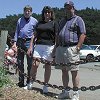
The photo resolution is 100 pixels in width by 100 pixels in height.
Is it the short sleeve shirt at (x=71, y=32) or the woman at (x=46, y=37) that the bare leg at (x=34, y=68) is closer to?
the woman at (x=46, y=37)

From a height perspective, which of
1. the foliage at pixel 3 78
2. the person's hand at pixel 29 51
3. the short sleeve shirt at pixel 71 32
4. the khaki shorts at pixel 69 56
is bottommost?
the foliage at pixel 3 78

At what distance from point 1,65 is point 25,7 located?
224 cm

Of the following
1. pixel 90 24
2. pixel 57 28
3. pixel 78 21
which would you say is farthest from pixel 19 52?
pixel 90 24

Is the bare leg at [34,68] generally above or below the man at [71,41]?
below

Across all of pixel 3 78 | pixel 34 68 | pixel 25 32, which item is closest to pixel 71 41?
pixel 34 68

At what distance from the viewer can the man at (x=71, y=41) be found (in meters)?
7.90

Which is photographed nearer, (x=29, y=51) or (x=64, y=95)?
(x=64, y=95)

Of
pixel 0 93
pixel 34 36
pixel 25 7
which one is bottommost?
pixel 0 93

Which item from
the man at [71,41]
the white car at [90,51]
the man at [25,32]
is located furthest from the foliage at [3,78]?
the white car at [90,51]

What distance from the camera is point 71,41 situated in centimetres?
796

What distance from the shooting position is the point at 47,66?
28.9 feet

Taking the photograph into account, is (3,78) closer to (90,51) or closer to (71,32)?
(71,32)

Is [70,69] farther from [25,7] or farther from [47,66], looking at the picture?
[25,7]

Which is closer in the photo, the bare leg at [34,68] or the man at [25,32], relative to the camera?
the bare leg at [34,68]
